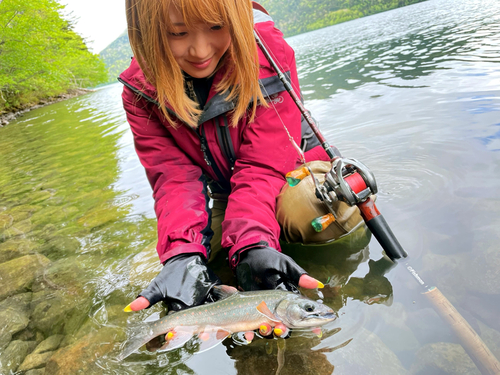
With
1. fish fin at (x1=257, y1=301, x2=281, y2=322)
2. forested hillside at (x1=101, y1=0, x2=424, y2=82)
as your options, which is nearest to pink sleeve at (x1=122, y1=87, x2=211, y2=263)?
fish fin at (x1=257, y1=301, x2=281, y2=322)

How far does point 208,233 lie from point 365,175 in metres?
1.23

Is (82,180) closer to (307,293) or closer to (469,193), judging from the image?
(307,293)

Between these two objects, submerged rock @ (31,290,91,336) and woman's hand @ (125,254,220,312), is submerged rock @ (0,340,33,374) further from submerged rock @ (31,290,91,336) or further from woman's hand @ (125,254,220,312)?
woman's hand @ (125,254,220,312)

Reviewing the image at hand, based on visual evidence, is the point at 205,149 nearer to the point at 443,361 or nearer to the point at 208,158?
the point at 208,158

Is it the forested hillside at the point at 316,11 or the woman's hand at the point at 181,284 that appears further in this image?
the forested hillside at the point at 316,11

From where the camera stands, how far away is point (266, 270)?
2.17 m

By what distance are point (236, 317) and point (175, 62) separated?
1.67 metres

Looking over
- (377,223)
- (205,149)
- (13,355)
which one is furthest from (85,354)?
(377,223)

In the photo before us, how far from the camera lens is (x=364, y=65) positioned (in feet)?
43.0

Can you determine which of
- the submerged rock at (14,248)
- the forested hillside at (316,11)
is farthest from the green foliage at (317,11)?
the submerged rock at (14,248)

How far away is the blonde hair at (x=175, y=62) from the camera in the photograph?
202 cm

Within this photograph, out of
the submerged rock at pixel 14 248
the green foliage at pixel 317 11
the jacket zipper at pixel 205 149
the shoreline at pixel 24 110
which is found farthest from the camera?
the green foliage at pixel 317 11

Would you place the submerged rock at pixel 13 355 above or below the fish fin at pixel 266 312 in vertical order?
below

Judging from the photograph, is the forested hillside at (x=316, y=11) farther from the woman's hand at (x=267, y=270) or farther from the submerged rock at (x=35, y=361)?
the submerged rock at (x=35, y=361)
